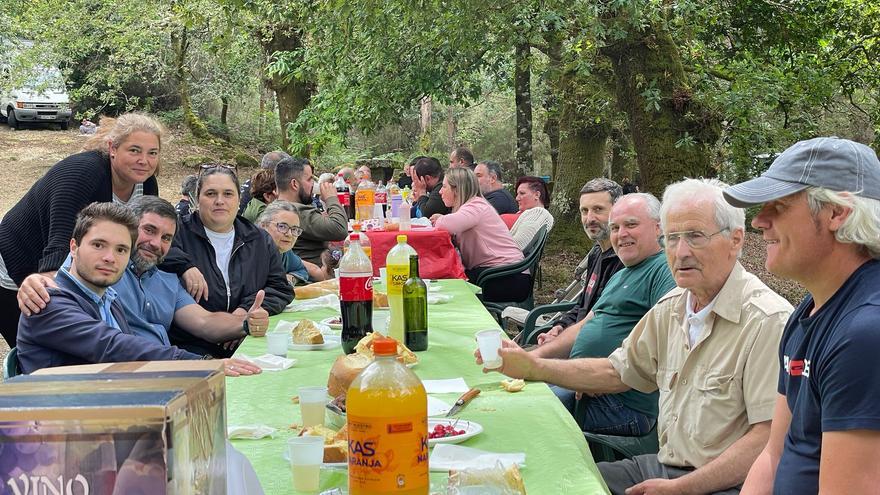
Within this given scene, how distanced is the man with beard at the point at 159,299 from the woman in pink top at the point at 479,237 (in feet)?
9.84

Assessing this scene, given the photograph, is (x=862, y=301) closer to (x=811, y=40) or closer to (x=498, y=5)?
(x=498, y=5)

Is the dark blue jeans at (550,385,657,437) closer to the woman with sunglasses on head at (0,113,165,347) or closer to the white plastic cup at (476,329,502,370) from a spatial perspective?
the white plastic cup at (476,329,502,370)

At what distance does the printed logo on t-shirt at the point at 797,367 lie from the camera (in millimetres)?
1838

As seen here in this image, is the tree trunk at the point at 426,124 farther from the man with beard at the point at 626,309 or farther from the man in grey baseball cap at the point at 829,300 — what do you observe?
the man in grey baseball cap at the point at 829,300

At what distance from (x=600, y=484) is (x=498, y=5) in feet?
20.0

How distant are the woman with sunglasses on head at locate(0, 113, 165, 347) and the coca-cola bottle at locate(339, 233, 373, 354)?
1399 mm

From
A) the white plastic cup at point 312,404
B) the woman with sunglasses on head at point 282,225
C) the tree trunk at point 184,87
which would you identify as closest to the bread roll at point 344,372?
the white plastic cup at point 312,404

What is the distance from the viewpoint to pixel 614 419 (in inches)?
133

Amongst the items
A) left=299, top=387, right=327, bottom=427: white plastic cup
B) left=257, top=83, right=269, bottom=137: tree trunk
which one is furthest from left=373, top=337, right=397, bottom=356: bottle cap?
left=257, top=83, right=269, bottom=137: tree trunk

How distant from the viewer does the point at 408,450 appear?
4.67 feet

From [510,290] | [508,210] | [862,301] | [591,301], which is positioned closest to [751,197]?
[862,301]

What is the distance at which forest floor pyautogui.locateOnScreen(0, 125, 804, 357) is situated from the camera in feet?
37.3

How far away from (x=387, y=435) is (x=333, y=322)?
2.42 meters

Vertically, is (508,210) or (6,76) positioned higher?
(6,76)
